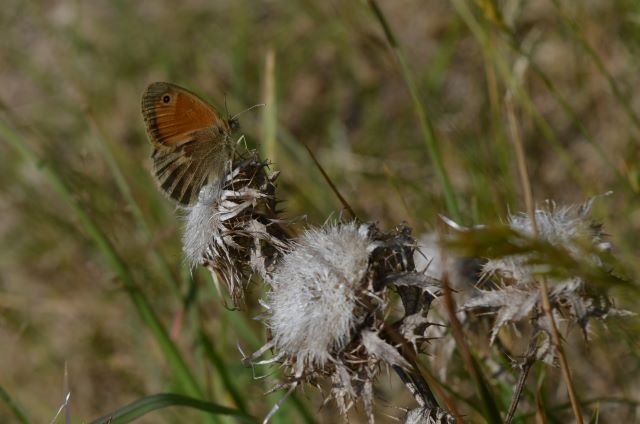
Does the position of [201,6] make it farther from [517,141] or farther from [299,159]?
[517,141]

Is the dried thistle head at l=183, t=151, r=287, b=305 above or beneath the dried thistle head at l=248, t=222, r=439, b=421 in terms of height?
above

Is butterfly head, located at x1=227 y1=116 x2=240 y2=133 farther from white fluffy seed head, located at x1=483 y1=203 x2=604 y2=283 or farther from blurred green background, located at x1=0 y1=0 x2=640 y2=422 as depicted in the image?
white fluffy seed head, located at x1=483 y1=203 x2=604 y2=283

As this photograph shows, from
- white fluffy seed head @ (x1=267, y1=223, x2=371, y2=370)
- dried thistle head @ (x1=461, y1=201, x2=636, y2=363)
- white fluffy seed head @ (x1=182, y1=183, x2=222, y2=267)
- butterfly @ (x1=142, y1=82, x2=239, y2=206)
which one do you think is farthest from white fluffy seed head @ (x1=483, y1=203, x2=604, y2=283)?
butterfly @ (x1=142, y1=82, x2=239, y2=206)

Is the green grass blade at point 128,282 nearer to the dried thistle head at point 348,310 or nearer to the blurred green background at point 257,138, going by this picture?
the blurred green background at point 257,138

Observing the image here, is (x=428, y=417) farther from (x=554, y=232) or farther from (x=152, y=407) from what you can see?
(x=152, y=407)

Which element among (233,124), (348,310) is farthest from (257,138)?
(348,310)
